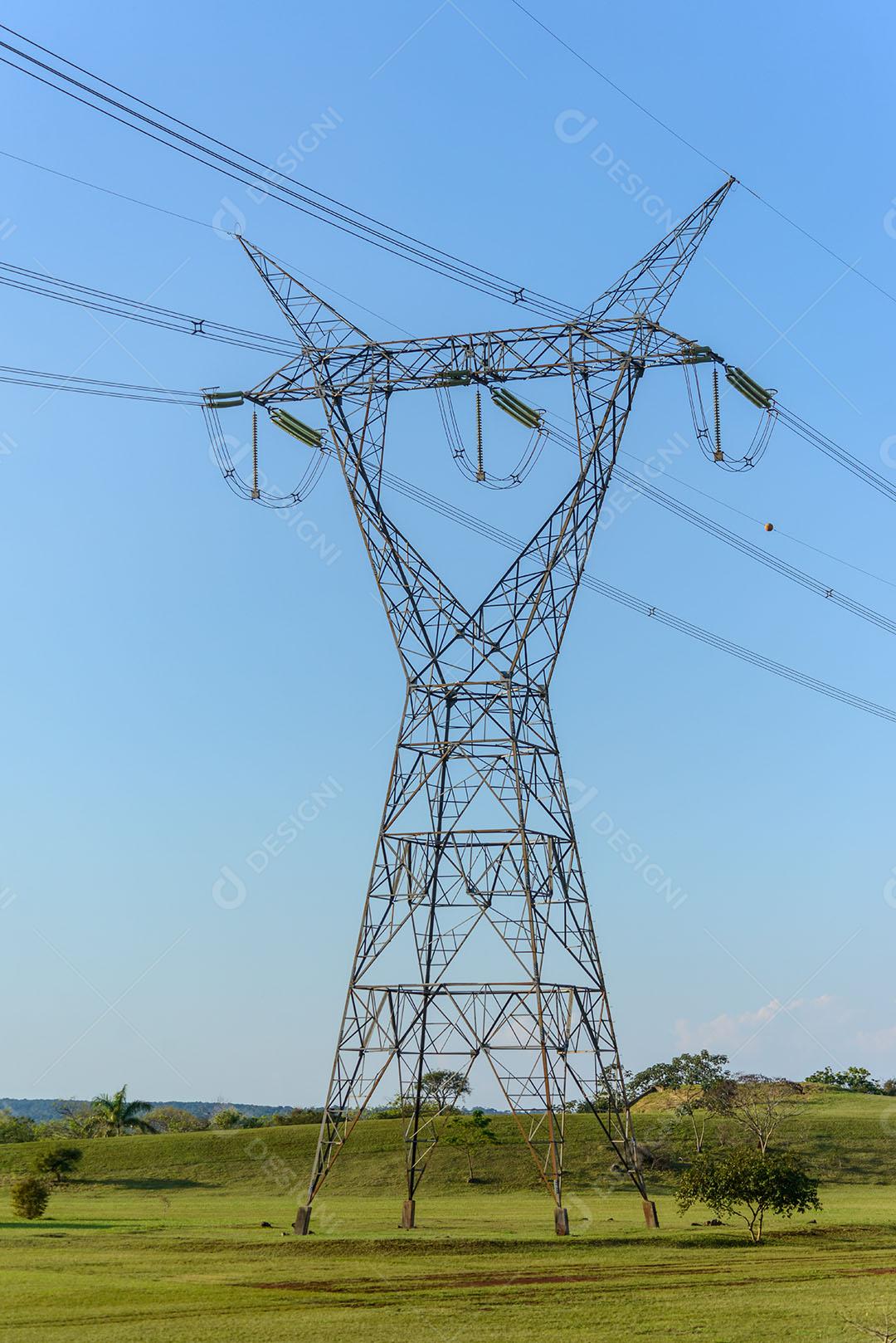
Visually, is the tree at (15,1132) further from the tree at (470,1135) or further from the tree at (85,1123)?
the tree at (470,1135)

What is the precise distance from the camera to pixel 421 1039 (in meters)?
A: 42.4

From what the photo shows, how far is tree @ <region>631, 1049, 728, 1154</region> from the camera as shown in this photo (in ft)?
308

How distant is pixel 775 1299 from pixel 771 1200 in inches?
596

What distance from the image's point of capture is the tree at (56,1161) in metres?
75.2

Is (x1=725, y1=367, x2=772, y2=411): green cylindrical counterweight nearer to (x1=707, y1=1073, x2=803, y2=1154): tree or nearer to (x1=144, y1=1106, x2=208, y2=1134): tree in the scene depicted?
(x1=707, y1=1073, x2=803, y2=1154): tree

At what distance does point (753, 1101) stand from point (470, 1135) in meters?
21.3

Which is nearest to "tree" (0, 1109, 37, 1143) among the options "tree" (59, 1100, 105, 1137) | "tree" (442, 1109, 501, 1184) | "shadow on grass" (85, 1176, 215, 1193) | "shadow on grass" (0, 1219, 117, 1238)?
"tree" (59, 1100, 105, 1137)

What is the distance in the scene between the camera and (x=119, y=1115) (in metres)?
101

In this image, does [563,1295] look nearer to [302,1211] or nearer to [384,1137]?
[302,1211]

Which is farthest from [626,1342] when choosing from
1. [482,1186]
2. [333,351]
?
[482,1186]

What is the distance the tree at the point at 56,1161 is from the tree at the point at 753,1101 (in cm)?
3865

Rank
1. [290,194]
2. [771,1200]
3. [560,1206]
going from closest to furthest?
[290,194] < [560,1206] < [771,1200]

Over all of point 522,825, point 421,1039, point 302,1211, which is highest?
point 522,825

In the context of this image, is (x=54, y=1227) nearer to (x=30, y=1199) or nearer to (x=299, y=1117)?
(x=30, y=1199)
